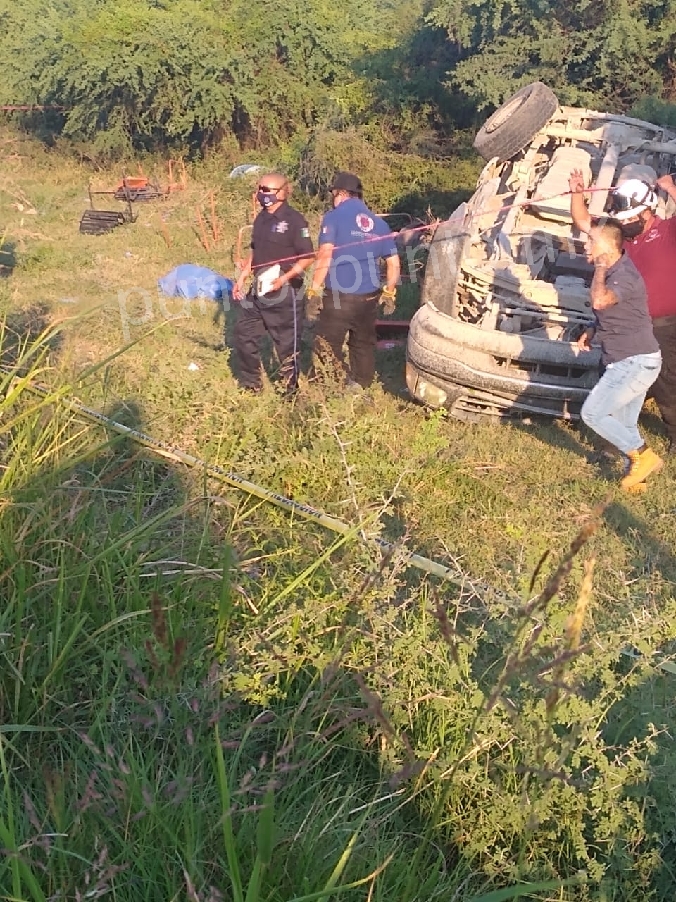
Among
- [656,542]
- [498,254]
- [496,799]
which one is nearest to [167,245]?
[498,254]

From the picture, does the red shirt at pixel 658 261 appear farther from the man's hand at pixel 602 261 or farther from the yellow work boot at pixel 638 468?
the yellow work boot at pixel 638 468

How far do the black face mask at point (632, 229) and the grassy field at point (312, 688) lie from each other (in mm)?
1654

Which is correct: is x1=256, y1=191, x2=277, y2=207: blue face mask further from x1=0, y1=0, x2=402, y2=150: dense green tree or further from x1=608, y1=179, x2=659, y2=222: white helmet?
x1=0, y1=0, x2=402, y2=150: dense green tree

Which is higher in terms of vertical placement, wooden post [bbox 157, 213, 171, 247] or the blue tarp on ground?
the blue tarp on ground

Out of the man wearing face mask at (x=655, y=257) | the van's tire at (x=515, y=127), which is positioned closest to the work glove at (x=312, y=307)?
the van's tire at (x=515, y=127)

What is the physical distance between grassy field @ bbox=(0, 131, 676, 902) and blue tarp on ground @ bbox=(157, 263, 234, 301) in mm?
4445

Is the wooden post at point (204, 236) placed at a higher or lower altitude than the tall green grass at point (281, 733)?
lower

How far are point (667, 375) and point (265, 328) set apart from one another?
2.87 m

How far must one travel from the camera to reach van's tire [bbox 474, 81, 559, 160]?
23.2 feet

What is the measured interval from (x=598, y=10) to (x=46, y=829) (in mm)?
11915

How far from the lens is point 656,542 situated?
4539 millimetres

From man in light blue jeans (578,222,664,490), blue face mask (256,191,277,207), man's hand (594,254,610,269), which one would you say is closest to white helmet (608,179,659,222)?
man in light blue jeans (578,222,664,490)

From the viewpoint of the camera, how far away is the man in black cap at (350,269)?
20.1 ft

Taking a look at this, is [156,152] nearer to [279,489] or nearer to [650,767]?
[279,489]
